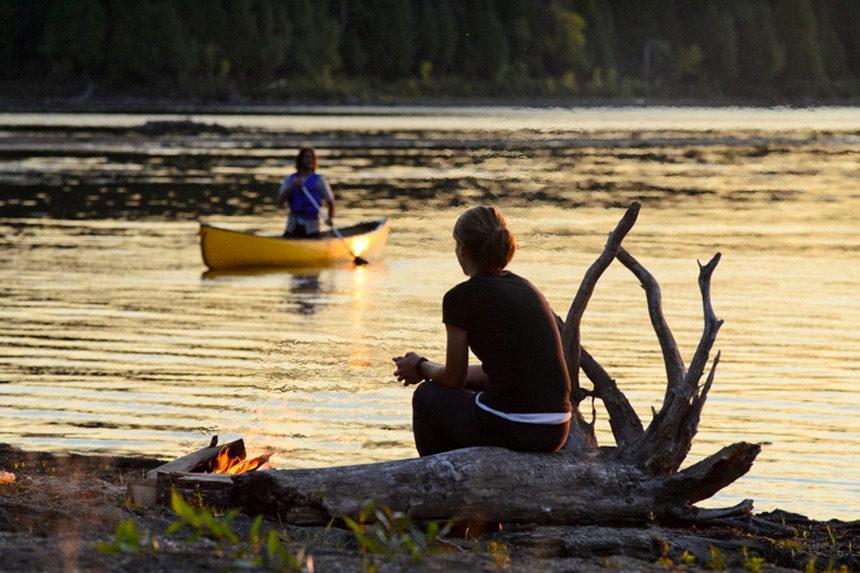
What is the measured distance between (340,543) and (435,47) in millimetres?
130228

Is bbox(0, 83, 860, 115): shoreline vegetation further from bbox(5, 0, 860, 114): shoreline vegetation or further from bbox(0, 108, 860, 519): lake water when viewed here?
bbox(0, 108, 860, 519): lake water

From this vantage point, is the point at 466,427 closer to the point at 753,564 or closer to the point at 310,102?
the point at 753,564

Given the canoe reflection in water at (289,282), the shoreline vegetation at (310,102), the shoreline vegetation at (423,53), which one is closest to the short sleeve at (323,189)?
the canoe reflection in water at (289,282)

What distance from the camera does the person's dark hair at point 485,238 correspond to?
20.6ft

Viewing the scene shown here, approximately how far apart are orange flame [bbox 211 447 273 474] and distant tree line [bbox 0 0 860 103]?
106975mm

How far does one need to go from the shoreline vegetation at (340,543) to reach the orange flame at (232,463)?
0.64m

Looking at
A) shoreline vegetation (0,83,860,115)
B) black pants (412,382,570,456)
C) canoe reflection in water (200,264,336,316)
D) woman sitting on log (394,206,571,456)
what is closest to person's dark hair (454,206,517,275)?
woman sitting on log (394,206,571,456)

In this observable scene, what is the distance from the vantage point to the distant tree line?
388ft

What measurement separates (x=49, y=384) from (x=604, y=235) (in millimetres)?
13901

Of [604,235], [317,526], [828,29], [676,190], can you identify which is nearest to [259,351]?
[317,526]

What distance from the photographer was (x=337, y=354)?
1296 cm

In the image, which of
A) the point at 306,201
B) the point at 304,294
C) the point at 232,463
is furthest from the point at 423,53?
the point at 232,463

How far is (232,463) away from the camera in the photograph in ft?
24.9

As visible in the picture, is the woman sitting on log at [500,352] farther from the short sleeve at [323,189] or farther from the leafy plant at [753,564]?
the short sleeve at [323,189]
